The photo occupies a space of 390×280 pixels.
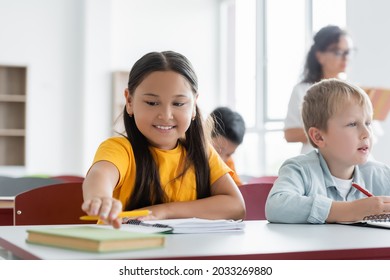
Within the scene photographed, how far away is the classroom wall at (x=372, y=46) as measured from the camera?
4.66 meters

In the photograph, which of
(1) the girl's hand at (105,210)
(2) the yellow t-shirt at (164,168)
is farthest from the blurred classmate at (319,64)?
(1) the girl's hand at (105,210)

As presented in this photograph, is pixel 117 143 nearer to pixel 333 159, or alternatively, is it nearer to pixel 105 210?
pixel 333 159

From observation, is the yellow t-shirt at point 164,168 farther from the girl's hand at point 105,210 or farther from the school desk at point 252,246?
the girl's hand at point 105,210

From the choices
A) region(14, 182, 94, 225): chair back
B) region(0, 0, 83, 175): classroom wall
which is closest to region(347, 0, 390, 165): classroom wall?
region(14, 182, 94, 225): chair back

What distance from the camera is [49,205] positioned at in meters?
2.03

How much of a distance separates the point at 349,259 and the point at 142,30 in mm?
7238

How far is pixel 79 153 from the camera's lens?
7.71 m

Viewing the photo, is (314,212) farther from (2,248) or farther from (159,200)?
(2,248)

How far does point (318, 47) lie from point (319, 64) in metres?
0.09

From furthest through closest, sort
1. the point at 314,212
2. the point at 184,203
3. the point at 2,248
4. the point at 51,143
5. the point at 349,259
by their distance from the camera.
Result: 1. the point at 51,143
2. the point at 184,203
3. the point at 314,212
4. the point at 2,248
5. the point at 349,259

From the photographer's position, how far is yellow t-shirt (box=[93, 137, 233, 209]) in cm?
180

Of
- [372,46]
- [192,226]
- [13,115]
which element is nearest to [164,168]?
[192,226]

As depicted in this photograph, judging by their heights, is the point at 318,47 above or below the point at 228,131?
above

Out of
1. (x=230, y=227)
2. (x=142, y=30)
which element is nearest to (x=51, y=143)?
(x=142, y=30)
